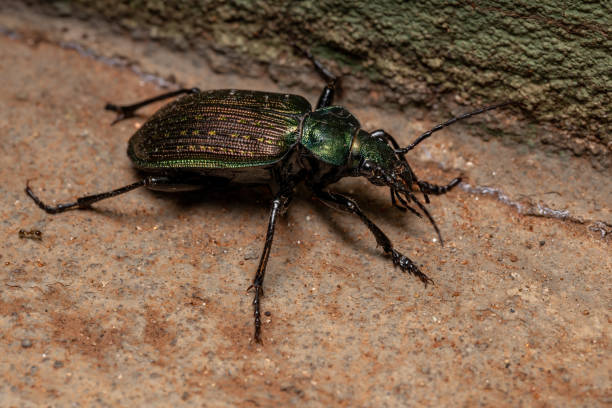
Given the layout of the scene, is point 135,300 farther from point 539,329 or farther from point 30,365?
point 539,329

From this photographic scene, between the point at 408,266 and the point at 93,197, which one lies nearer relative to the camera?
the point at 408,266

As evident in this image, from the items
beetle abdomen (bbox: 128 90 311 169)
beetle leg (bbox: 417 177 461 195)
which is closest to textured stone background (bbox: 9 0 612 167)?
beetle leg (bbox: 417 177 461 195)

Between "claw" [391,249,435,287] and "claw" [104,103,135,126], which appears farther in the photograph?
"claw" [104,103,135,126]

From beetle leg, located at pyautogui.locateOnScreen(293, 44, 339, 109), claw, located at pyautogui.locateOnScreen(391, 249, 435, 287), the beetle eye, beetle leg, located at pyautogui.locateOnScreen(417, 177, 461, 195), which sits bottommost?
claw, located at pyautogui.locateOnScreen(391, 249, 435, 287)

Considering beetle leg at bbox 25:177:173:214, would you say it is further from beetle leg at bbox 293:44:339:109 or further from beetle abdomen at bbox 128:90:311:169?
beetle leg at bbox 293:44:339:109

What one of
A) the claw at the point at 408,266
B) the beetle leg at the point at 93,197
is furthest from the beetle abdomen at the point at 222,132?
the claw at the point at 408,266

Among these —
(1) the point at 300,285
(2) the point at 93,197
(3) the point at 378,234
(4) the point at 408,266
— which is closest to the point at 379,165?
(3) the point at 378,234

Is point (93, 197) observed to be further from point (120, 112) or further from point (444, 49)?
point (444, 49)
